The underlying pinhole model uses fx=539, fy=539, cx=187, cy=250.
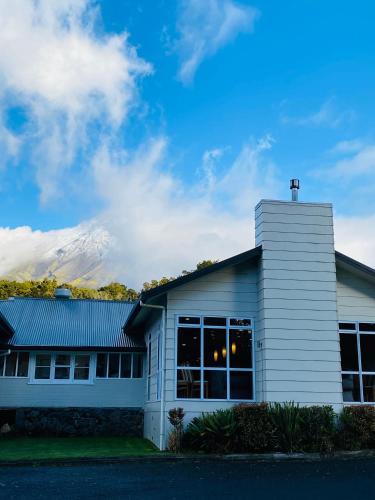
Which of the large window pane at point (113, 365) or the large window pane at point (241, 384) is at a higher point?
the large window pane at point (113, 365)

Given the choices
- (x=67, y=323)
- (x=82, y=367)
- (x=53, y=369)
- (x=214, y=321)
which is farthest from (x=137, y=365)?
(x=214, y=321)

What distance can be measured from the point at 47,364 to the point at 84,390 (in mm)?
1526

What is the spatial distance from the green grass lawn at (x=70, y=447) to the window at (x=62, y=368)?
2.16 m

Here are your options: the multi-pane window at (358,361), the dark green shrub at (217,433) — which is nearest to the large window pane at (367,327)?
the multi-pane window at (358,361)

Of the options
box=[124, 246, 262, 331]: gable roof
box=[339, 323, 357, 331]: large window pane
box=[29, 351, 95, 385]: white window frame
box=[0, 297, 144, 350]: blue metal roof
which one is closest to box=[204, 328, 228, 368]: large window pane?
box=[124, 246, 262, 331]: gable roof

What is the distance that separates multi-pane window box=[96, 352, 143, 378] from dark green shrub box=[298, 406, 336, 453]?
7.89 m

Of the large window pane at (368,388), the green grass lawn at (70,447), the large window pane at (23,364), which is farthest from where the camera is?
the large window pane at (23,364)

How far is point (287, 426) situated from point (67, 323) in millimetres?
10370

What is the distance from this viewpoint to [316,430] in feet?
36.6

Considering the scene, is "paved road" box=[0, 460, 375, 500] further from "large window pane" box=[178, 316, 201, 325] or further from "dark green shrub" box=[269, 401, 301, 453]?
"large window pane" box=[178, 316, 201, 325]

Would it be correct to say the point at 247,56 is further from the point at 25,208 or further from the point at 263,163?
the point at 25,208

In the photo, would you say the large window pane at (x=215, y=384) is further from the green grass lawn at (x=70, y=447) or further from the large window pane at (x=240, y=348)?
the green grass lawn at (x=70, y=447)

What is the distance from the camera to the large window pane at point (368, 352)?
13219 mm

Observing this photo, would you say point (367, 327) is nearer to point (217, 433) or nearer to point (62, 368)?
point (217, 433)
